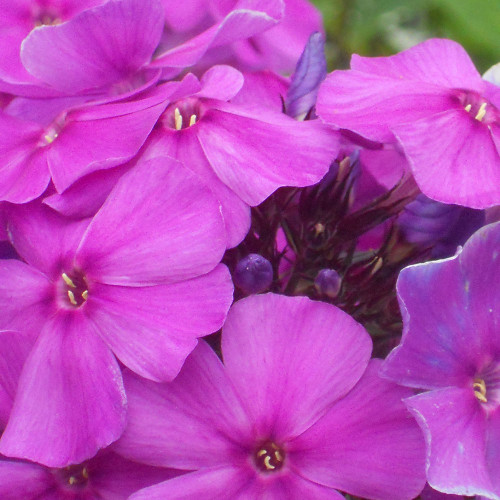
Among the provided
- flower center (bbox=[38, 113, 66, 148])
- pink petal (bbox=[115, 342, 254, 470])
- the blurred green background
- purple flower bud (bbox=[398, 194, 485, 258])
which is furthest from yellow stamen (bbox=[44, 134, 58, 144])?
the blurred green background

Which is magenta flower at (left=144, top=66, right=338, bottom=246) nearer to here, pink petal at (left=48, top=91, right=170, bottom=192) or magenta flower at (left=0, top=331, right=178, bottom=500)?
pink petal at (left=48, top=91, right=170, bottom=192)

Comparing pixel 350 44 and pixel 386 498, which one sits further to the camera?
pixel 350 44

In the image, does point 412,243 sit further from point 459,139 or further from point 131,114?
point 131,114

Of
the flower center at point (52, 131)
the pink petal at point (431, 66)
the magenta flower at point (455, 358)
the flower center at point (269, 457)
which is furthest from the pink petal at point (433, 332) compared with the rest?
the flower center at point (52, 131)

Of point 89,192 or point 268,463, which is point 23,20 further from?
point 268,463

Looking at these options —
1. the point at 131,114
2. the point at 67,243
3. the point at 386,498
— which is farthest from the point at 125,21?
the point at 386,498

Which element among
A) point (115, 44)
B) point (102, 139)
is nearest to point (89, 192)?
point (102, 139)

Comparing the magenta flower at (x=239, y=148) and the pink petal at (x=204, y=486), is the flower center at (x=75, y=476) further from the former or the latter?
the magenta flower at (x=239, y=148)
